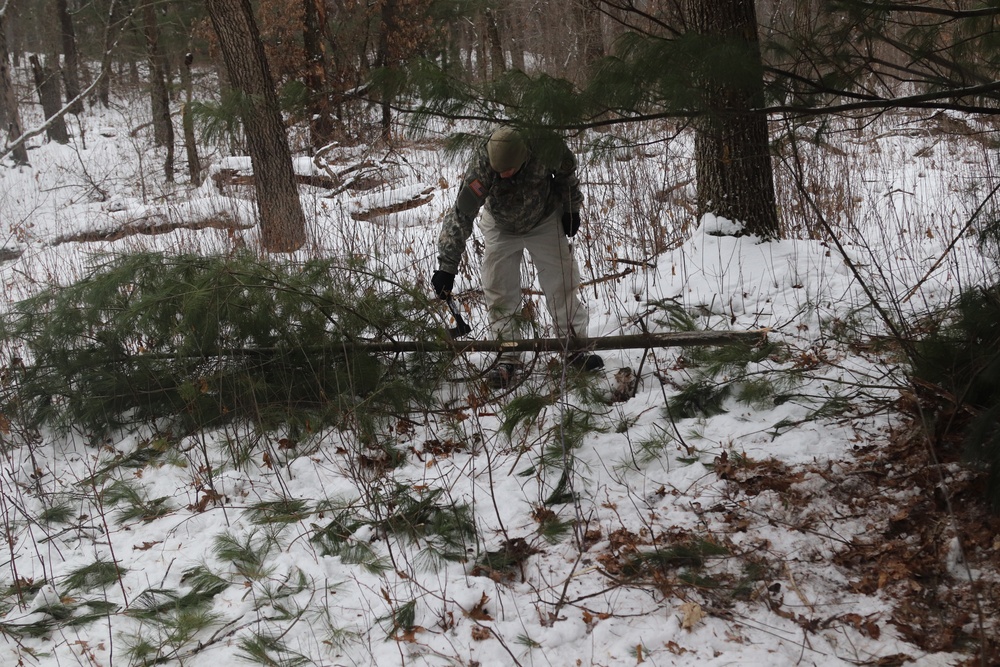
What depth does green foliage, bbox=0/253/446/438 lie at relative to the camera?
4.18 metres

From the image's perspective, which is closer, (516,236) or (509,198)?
(509,198)

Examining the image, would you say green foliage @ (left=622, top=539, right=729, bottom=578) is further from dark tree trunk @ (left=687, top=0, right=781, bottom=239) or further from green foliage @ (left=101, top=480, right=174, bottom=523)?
green foliage @ (left=101, top=480, right=174, bottom=523)

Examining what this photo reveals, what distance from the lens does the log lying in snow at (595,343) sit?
4324mm

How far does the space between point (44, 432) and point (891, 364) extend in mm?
4933

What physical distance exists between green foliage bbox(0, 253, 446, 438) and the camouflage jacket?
0.51 metres

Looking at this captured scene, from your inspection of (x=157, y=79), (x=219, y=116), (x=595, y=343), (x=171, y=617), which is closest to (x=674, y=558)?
(x=595, y=343)

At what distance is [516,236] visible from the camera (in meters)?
4.67

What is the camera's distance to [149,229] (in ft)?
28.7

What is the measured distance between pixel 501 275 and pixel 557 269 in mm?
354

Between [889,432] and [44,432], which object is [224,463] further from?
[889,432]

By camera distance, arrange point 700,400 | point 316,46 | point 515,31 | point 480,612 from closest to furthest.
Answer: point 480,612, point 700,400, point 316,46, point 515,31

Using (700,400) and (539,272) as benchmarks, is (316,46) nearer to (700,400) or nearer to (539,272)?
(539,272)

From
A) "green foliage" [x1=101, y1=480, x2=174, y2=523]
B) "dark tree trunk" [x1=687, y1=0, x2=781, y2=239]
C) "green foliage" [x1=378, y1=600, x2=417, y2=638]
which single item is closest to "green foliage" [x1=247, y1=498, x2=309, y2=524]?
"green foliage" [x1=101, y1=480, x2=174, y2=523]

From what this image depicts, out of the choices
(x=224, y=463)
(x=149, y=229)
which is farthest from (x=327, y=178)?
(x=224, y=463)
